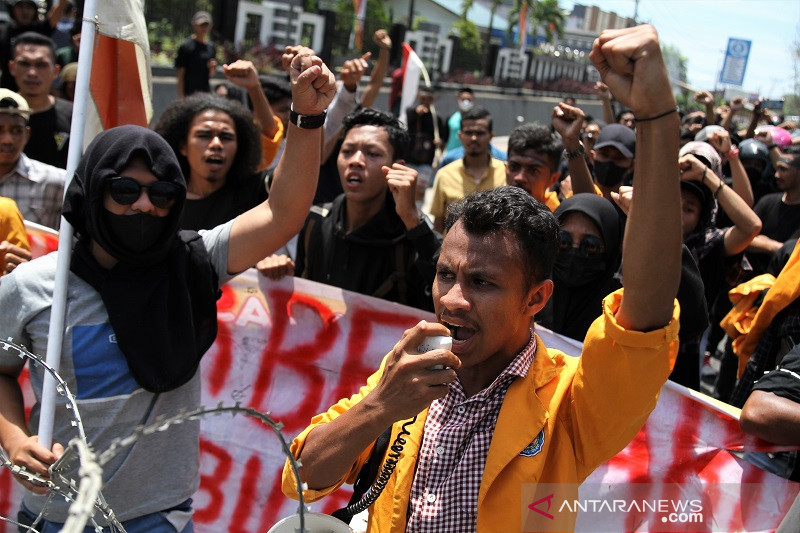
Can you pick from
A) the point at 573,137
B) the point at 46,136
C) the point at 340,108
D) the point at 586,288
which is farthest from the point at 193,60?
the point at 586,288

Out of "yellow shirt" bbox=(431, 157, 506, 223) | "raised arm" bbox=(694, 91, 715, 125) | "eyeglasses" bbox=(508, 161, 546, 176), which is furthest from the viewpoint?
"raised arm" bbox=(694, 91, 715, 125)

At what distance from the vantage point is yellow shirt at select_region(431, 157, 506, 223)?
5.63 m

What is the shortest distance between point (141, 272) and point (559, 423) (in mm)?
1304

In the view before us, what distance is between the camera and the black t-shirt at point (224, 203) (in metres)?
3.65

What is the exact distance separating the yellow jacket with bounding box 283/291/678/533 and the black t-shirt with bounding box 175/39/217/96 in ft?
30.6

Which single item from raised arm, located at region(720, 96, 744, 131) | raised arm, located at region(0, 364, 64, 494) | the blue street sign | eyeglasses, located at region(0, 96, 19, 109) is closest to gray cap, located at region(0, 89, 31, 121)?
eyeglasses, located at region(0, 96, 19, 109)

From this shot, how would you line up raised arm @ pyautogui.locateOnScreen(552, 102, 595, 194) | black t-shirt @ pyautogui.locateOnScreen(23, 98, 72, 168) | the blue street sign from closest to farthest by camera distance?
raised arm @ pyautogui.locateOnScreen(552, 102, 595, 194), black t-shirt @ pyautogui.locateOnScreen(23, 98, 72, 168), the blue street sign

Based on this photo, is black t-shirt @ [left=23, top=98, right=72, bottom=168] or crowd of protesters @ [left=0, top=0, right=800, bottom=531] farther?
black t-shirt @ [left=23, top=98, right=72, bottom=168]

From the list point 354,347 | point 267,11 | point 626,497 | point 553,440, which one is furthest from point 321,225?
point 267,11

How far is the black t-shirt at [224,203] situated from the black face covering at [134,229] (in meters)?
1.26

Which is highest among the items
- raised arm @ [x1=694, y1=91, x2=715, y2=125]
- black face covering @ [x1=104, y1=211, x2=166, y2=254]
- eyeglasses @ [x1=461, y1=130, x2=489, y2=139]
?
raised arm @ [x1=694, y1=91, x2=715, y2=125]

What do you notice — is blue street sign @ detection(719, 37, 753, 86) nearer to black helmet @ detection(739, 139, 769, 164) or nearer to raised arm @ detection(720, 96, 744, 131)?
raised arm @ detection(720, 96, 744, 131)

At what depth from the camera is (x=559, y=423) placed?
176cm

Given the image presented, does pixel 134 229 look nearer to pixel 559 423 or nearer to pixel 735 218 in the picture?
pixel 559 423
